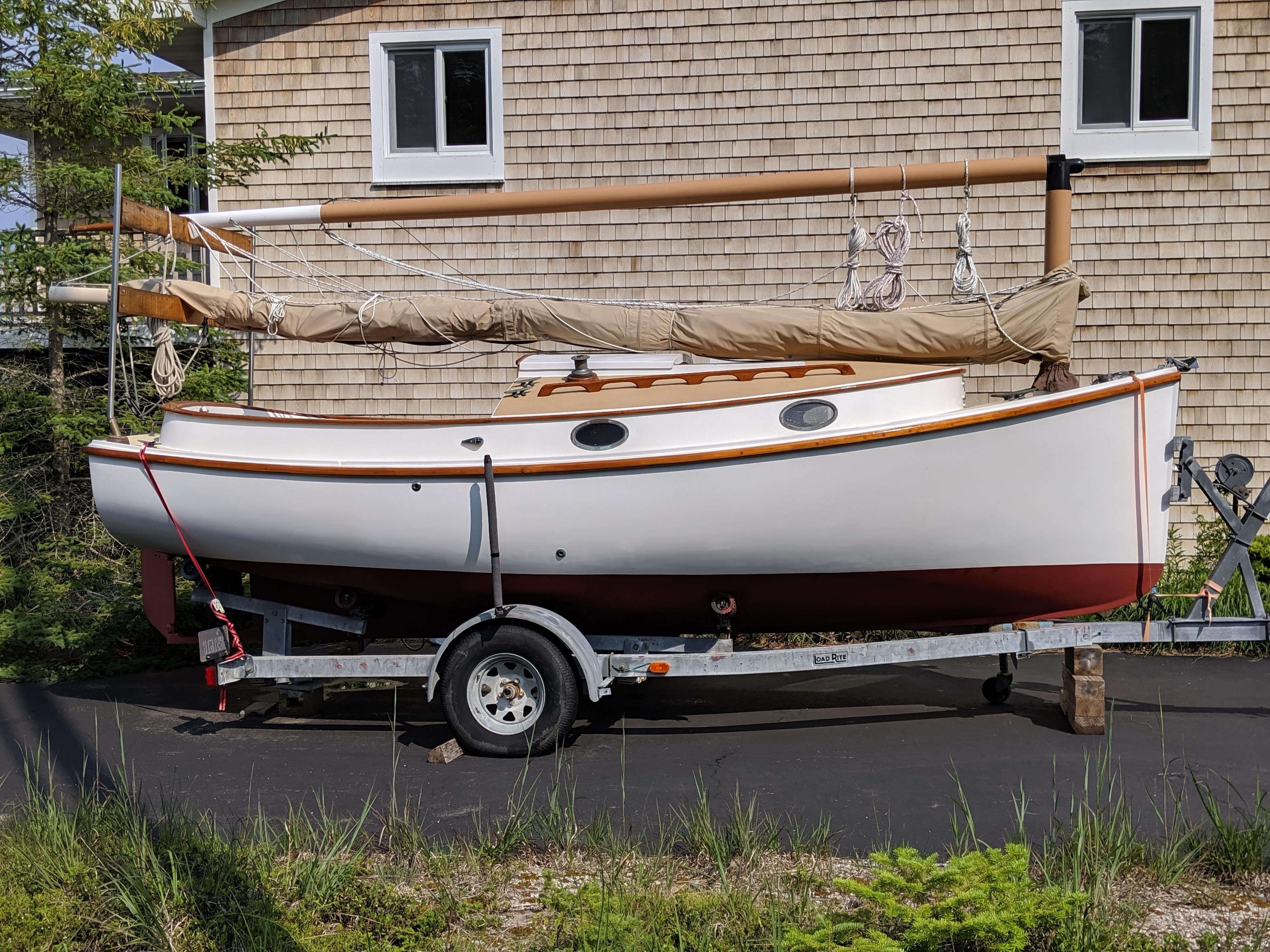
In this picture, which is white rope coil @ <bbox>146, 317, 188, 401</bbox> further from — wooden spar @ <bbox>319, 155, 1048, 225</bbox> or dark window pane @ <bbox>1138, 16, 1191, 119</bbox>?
dark window pane @ <bbox>1138, 16, 1191, 119</bbox>

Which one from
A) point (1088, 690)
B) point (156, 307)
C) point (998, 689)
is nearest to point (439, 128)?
point (156, 307)

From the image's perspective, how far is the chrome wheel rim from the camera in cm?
567

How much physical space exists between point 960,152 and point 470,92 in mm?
4280

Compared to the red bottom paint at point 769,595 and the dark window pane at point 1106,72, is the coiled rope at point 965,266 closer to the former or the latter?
the red bottom paint at point 769,595

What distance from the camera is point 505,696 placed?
5.73 meters

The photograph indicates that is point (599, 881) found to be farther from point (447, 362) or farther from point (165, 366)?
point (447, 362)

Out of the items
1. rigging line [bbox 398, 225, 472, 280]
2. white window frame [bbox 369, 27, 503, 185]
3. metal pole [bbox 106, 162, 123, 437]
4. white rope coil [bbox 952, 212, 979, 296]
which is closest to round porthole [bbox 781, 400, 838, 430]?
white rope coil [bbox 952, 212, 979, 296]

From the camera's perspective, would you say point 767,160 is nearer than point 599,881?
No

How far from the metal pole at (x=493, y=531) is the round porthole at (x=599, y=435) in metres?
0.48

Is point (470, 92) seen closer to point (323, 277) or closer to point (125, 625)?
point (323, 277)

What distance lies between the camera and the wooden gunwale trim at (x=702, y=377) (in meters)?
6.19

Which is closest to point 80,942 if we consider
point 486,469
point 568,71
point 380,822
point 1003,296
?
point 380,822

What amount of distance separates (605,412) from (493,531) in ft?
2.76

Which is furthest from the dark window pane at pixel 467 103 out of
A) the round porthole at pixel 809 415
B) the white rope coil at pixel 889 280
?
the round porthole at pixel 809 415
